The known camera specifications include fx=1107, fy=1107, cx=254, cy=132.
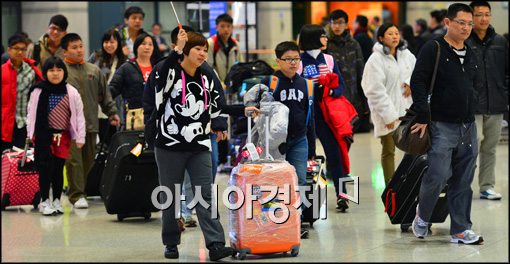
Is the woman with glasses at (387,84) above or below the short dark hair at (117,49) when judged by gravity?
below

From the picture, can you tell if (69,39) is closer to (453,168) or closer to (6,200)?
(6,200)

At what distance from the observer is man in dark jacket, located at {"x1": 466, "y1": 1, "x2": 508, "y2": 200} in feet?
37.1

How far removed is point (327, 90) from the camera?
10492 millimetres

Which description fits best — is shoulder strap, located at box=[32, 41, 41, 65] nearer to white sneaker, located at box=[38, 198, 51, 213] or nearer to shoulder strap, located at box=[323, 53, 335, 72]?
white sneaker, located at box=[38, 198, 51, 213]

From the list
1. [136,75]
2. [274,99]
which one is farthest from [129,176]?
[274,99]

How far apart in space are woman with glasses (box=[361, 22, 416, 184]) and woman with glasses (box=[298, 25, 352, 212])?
56 cm

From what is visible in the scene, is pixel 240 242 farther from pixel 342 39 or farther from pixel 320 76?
pixel 342 39

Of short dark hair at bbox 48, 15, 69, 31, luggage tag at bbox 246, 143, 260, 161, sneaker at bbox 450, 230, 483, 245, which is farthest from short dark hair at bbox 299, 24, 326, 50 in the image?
short dark hair at bbox 48, 15, 69, 31

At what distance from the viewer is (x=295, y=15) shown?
93.8ft

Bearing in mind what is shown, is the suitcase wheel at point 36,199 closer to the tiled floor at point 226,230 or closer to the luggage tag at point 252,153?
the tiled floor at point 226,230

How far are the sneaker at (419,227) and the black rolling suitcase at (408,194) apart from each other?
1.05ft

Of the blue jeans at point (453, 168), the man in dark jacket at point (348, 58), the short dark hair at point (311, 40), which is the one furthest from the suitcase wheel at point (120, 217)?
the man in dark jacket at point (348, 58)

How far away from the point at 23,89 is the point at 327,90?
3573 millimetres

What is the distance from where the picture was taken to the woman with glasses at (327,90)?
1041 centimetres
